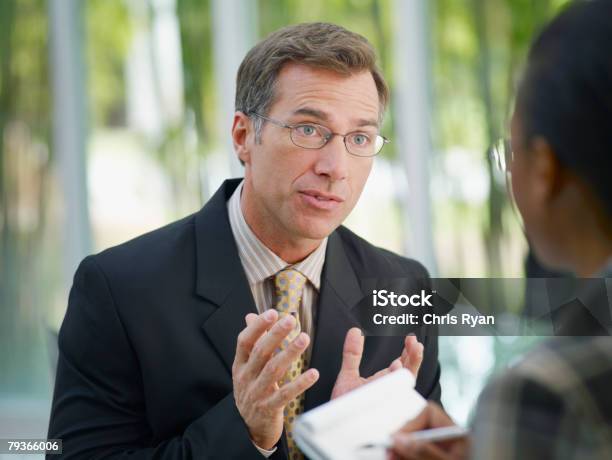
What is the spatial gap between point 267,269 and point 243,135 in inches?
15.0

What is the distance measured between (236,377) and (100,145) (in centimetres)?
357

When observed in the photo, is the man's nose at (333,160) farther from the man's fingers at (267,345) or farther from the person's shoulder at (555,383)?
the person's shoulder at (555,383)

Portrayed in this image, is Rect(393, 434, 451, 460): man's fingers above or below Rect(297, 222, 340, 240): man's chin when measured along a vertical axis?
below

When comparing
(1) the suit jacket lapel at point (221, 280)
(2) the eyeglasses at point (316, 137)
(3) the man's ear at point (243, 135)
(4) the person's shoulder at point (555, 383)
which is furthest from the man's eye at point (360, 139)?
(4) the person's shoulder at point (555, 383)

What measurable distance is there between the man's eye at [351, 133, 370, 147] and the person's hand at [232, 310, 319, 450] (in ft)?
2.10

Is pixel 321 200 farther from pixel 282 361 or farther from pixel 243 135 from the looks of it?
pixel 282 361

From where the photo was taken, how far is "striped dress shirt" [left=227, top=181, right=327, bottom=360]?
6.00ft

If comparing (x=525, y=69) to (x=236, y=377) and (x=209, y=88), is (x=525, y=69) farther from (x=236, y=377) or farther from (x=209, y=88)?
(x=209, y=88)

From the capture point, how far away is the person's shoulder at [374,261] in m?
2.00

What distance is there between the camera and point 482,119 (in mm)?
4035

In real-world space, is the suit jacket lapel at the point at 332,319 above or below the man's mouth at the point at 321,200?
below

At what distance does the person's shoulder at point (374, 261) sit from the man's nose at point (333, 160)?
31 cm

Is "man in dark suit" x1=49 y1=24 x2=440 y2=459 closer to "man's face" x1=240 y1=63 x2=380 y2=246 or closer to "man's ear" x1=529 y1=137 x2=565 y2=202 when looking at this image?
"man's face" x1=240 y1=63 x2=380 y2=246

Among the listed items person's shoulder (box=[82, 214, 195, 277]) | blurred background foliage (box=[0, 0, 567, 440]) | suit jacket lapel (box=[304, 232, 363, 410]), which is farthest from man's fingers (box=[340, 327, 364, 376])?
blurred background foliage (box=[0, 0, 567, 440])
